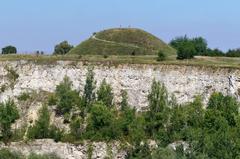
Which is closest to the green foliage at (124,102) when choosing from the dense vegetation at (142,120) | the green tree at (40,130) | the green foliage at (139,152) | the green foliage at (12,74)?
the dense vegetation at (142,120)

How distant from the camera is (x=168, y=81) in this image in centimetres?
9306

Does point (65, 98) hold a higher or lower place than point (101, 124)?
higher

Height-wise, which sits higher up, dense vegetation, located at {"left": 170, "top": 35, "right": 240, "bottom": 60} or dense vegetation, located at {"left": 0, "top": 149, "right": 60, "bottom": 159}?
dense vegetation, located at {"left": 170, "top": 35, "right": 240, "bottom": 60}

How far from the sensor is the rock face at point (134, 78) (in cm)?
9156

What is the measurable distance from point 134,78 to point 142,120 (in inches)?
322

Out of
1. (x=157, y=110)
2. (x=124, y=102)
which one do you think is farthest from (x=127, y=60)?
(x=157, y=110)

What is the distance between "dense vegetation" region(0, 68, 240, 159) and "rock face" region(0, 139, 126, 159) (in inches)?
28.7

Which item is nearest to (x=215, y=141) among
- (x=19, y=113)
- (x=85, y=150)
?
(x=85, y=150)

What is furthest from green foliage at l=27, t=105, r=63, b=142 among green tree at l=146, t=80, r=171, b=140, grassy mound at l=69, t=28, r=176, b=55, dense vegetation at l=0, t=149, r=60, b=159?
grassy mound at l=69, t=28, r=176, b=55

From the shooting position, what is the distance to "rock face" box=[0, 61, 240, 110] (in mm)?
91562

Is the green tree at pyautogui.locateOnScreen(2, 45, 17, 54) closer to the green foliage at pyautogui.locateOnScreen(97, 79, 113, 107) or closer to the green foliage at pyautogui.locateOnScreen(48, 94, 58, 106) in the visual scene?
the green foliage at pyautogui.locateOnScreen(48, 94, 58, 106)

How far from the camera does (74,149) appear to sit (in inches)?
3324

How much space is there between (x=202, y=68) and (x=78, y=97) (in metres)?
12.8

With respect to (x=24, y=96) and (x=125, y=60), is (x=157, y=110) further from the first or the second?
(x=24, y=96)
